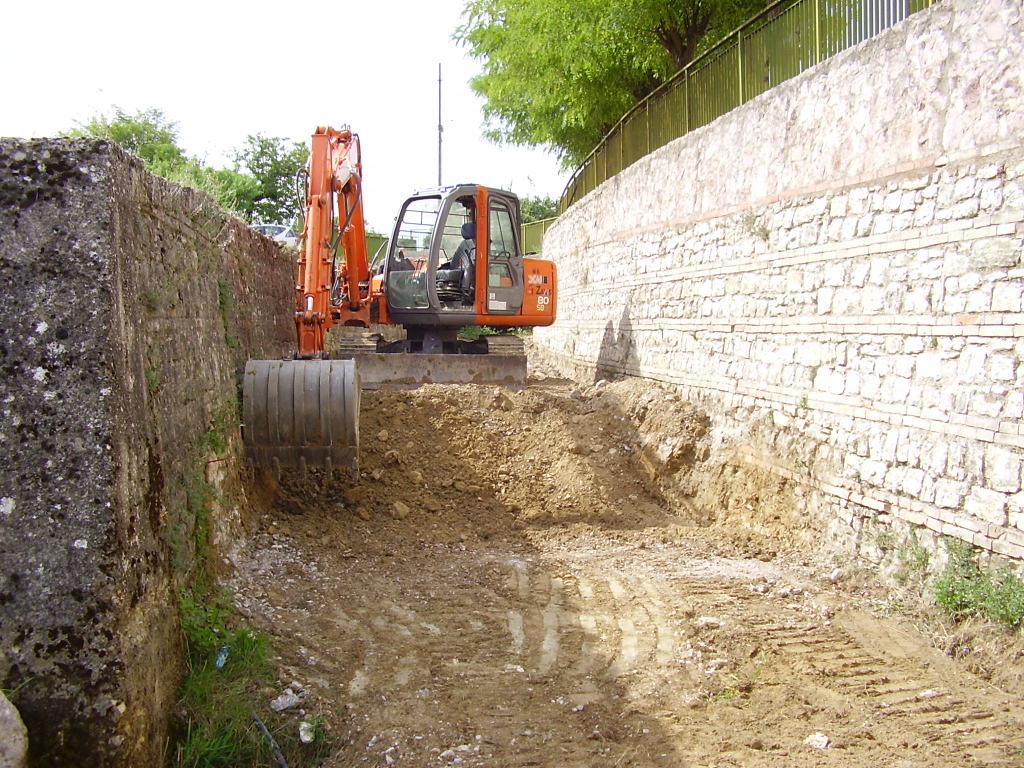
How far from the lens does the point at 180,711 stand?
3.65 m

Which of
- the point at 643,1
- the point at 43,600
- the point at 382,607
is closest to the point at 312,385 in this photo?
the point at 382,607

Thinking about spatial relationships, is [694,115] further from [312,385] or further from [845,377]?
[312,385]

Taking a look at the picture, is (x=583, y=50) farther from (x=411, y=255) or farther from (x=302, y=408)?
(x=302, y=408)

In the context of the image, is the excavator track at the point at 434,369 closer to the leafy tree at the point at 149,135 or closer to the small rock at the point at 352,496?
the small rock at the point at 352,496

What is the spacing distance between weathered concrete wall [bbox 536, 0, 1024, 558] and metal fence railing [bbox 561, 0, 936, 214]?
0.46 meters

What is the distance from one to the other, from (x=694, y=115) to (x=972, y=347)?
6509 mm

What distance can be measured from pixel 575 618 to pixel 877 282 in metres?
3.29

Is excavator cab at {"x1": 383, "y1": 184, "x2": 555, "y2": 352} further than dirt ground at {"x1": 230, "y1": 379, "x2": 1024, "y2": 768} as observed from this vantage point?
Yes

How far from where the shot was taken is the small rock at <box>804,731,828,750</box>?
3.92 metres

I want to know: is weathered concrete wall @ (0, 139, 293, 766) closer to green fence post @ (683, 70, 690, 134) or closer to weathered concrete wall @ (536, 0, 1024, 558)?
weathered concrete wall @ (536, 0, 1024, 558)

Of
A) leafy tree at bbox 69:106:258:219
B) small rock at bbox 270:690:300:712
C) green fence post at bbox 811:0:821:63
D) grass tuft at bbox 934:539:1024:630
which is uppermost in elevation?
leafy tree at bbox 69:106:258:219

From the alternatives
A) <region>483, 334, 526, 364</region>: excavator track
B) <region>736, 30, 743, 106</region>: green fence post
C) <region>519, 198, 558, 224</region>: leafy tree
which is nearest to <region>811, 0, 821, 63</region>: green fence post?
<region>736, 30, 743, 106</region>: green fence post

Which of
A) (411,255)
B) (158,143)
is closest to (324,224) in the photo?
(411,255)

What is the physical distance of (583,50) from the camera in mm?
17234
